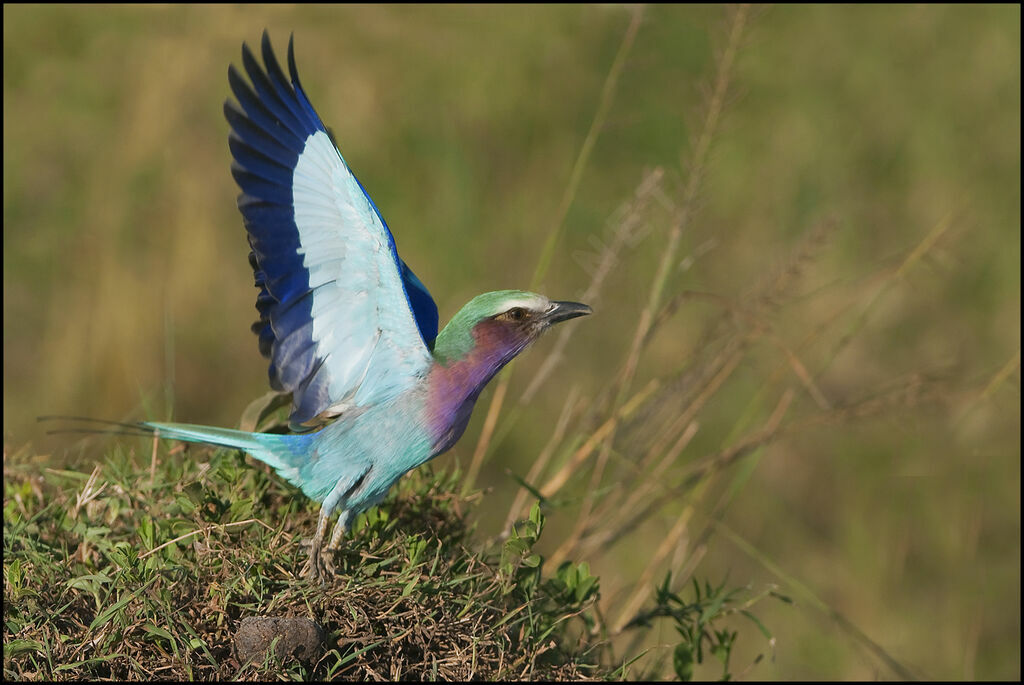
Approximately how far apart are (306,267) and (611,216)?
350cm

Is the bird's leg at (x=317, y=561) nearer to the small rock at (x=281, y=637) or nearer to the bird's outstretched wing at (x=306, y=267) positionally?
the small rock at (x=281, y=637)

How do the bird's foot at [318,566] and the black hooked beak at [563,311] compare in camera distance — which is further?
the black hooked beak at [563,311]

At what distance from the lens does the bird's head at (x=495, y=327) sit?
3439 millimetres

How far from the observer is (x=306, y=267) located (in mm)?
3471

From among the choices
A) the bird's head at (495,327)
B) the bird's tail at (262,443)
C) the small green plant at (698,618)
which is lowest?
the small green plant at (698,618)

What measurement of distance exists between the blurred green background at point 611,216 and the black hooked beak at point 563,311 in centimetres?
239

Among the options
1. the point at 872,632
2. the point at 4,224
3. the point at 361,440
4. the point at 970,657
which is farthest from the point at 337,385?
the point at 4,224

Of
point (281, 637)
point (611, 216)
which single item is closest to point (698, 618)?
point (281, 637)

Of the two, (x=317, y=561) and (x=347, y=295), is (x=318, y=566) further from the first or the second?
(x=347, y=295)

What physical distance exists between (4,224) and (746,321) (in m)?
4.63

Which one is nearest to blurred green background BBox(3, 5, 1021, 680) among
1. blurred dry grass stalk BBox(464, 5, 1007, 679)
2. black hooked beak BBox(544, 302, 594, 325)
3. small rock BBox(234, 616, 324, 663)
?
blurred dry grass stalk BBox(464, 5, 1007, 679)

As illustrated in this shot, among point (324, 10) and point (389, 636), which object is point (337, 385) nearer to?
point (389, 636)

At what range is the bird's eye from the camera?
3490mm

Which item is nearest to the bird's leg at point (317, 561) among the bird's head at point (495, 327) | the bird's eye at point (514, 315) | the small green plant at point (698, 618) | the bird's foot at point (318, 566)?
the bird's foot at point (318, 566)
